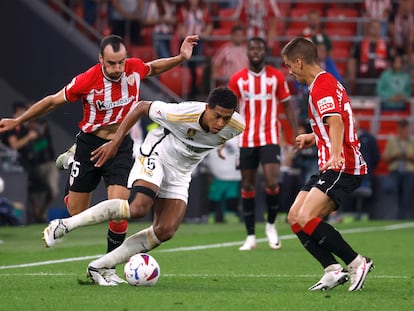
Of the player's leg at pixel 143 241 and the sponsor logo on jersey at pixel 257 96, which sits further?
the sponsor logo on jersey at pixel 257 96

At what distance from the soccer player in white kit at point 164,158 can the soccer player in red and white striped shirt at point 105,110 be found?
428mm

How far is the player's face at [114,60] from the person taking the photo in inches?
404

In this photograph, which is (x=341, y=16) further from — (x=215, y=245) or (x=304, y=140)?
(x=304, y=140)

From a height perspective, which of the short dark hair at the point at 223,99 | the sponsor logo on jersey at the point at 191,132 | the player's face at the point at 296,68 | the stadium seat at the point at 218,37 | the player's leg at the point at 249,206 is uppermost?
the stadium seat at the point at 218,37

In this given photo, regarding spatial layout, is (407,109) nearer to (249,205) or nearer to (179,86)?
(179,86)

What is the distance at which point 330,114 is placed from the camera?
9344 millimetres

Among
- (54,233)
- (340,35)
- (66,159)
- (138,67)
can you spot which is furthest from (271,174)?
(340,35)

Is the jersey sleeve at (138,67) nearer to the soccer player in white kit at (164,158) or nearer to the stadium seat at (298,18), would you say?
the soccer player in white kit at (164,158)

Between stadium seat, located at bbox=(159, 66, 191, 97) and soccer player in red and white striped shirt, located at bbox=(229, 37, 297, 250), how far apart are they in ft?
27.9

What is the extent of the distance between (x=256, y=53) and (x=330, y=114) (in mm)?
5403

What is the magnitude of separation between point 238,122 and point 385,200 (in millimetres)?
12680

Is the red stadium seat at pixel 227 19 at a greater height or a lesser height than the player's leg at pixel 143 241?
greater

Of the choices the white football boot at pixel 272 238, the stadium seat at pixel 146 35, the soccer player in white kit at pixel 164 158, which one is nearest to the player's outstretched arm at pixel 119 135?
the soccer player in white kit at pixel 164 158

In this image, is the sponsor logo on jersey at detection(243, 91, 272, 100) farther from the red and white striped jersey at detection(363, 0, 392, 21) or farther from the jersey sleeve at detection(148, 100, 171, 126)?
the red and white striped jersey at detection(363, 0, 392, 21)
